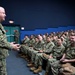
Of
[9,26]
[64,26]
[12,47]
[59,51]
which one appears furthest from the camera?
[64,26]

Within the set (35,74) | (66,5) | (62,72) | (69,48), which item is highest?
(66,5)

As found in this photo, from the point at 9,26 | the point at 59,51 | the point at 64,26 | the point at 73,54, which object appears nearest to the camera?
the point at 73,54

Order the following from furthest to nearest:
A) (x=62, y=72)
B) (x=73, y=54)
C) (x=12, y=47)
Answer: (x=73, y=54) < (x=62, y=72) < (x=12, y=47)

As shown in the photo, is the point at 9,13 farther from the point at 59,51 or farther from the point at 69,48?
the point at 69,48

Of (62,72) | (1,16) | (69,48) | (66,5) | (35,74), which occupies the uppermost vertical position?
(66,5)

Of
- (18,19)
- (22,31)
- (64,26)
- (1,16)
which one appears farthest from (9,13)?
(1,16)

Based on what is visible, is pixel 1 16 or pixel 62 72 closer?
pixel 1 16

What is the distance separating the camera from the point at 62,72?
2.98 meters

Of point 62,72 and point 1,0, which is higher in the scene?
point 1,0

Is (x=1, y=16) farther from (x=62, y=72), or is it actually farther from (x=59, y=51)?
(x=59, y=51)

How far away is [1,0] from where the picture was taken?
12.1 meters

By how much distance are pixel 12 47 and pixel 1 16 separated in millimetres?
384

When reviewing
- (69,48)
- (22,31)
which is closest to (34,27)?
(22,31)

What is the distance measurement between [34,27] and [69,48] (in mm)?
9082
